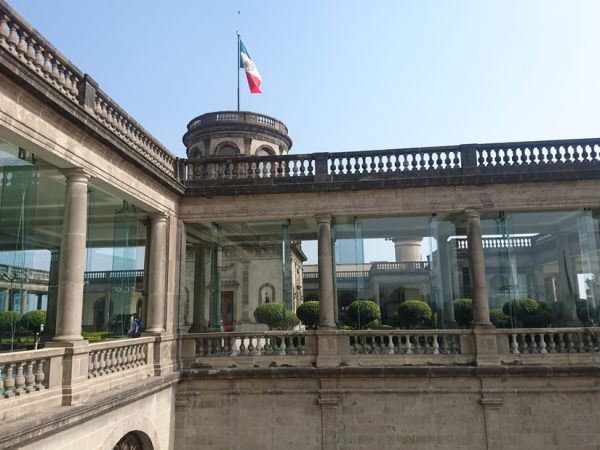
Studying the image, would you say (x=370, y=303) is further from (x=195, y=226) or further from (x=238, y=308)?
(x=195, y=226)

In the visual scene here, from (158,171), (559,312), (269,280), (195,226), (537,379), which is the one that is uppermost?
(158,171)

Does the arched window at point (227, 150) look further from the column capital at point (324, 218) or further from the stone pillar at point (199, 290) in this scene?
the column capital at point (324, 218)

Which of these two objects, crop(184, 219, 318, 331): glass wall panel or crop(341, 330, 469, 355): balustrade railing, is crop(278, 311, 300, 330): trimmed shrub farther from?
crop(341, 330, 469, 355): balustrade railing

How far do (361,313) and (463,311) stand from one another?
9.55 ft

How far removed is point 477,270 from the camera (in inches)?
445

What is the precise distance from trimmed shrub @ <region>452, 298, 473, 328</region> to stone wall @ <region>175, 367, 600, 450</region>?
90.4 inches

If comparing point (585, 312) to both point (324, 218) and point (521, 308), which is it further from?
point (324, 218)

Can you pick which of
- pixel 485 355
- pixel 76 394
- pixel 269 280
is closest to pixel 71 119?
pixel 76 394

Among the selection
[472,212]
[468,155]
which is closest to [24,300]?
[472,212]

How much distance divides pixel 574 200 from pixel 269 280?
26.0 ft

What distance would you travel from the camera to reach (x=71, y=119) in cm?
743

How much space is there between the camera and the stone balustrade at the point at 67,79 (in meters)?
6.30

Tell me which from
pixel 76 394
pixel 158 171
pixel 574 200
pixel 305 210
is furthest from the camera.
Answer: pixel 305 210

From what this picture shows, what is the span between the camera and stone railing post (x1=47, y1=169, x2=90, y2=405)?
7.30 metres
